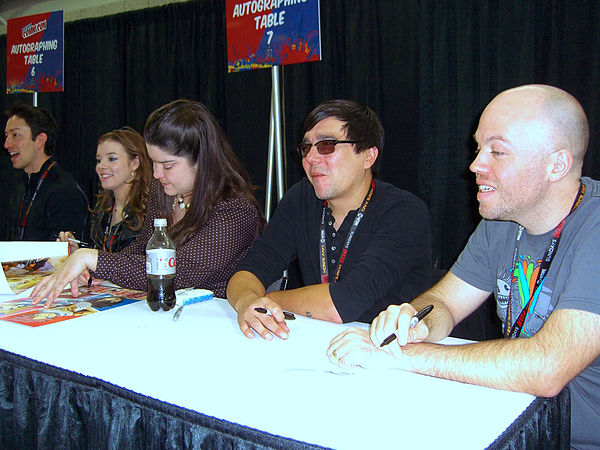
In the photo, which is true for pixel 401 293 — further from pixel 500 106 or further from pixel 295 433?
pixel 295 433

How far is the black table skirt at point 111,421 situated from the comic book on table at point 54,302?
246 mm

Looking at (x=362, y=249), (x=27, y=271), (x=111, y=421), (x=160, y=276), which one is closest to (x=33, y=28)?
(x=27, y=271)

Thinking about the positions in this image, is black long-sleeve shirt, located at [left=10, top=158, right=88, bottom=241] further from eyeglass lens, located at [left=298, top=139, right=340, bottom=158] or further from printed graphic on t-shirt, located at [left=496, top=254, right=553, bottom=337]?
printed graphic on t-shirt, located at [left=496, top=254, right=553, bottom=337]

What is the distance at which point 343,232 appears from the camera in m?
2.01

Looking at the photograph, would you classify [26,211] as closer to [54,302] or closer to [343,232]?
[54,302]

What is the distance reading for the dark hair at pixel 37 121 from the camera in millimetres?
3734

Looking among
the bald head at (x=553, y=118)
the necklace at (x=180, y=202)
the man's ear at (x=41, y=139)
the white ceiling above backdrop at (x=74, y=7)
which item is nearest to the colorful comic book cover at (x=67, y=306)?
the necklace at (x=180, y=202)

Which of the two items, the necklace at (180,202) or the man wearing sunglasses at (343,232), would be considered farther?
the necklace at (180,202)

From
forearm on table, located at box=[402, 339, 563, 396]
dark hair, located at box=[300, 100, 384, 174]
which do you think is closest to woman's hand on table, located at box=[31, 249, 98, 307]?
dark hair, located at box=[300, 100, 384, 174]

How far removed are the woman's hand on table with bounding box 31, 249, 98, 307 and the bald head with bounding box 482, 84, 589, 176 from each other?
4.80 feet

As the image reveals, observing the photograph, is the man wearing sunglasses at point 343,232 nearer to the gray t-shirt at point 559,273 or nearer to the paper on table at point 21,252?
the gray t-shirt at point 559,273

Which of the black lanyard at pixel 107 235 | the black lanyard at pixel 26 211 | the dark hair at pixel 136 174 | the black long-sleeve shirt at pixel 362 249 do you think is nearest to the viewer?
the black long-sleeve shirt at pixel 362 249

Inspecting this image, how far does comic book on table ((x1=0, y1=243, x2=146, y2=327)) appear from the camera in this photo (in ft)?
5.34

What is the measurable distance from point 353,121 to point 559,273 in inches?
40.4
